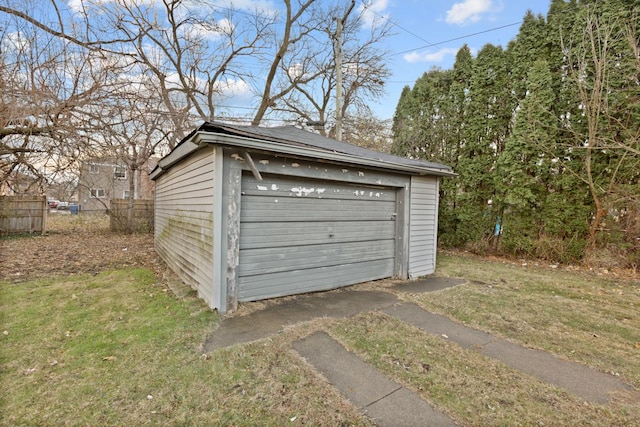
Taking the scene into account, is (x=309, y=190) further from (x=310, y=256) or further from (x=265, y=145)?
(x=265, y=145)

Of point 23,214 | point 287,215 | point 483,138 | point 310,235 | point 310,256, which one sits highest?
point 483,138

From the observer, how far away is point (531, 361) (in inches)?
104

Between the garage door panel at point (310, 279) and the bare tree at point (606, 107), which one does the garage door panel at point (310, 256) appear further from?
the bare tree at point (606, 107)

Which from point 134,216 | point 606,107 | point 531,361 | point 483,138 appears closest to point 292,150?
point 531,361

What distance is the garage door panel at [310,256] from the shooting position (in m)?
3.83

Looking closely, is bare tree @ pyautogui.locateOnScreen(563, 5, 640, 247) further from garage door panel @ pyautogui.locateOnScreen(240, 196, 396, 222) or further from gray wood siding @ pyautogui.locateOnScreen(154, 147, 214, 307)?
gray wood siding @ pyautogui.locateOnScreen(154, 147, 214, 307)

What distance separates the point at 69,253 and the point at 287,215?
6.51 m

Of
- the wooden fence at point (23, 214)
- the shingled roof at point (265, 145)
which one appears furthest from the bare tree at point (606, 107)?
the wooden fence at point (23, 214)

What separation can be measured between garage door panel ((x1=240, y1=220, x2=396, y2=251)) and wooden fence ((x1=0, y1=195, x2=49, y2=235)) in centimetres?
1038

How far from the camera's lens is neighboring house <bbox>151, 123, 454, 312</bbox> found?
3.47 meters

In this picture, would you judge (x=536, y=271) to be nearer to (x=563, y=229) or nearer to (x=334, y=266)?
(x=563, y=229)

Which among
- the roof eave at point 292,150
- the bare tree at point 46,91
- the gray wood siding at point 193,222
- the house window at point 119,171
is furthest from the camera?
the house window at point 119,171

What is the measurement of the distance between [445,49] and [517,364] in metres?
9.10

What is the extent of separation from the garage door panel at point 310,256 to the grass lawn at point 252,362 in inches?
31.6
